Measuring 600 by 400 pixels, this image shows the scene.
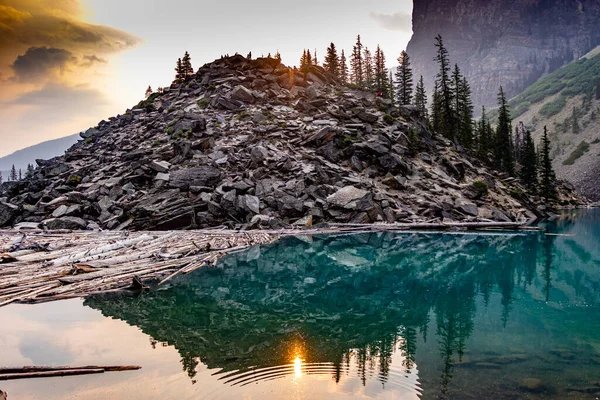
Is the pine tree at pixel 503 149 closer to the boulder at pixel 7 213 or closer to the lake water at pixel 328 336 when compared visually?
the lake water at pixel 328 336

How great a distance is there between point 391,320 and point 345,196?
29232mm

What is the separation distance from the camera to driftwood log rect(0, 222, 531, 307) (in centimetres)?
1584

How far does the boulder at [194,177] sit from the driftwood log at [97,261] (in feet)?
31.4

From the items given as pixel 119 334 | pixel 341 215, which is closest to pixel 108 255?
pixel 119 334

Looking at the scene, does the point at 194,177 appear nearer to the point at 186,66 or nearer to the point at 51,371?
the point at 51,371

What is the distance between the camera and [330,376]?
9.18 metres

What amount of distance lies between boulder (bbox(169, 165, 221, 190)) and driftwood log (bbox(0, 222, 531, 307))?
9584mm

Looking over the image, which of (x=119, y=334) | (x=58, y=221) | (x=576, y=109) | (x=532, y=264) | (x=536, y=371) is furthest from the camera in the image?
(x=576, y=109)

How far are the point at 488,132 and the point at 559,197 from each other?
22.3m

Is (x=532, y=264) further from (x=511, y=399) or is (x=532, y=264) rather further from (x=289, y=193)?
(x=289, y=193)

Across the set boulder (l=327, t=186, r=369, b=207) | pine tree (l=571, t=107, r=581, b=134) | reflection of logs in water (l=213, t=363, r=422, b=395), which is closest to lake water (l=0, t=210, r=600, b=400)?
reflection of logs in water (l=213, t=363, r=422, b=395)

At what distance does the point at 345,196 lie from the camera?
42.7 meters

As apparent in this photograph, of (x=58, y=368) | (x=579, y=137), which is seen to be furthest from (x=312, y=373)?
(x=579, y=137)

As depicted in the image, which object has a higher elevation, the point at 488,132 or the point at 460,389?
the point at 488,132
